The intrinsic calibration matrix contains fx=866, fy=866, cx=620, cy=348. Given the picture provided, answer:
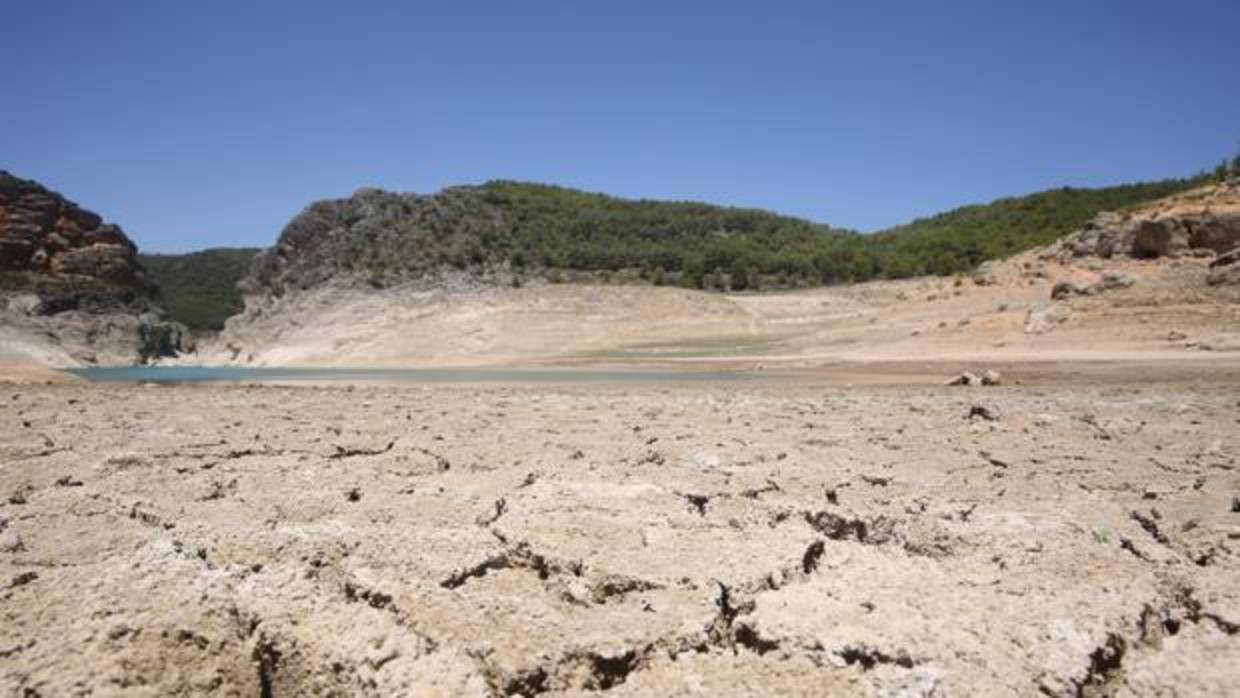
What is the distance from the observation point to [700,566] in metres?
2.79

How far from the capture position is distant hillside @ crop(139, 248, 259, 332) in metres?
77.0

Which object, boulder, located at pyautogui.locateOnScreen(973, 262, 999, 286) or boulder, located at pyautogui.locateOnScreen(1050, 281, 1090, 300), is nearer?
boulder, located at pyautogui.locateOnScreen(1050, 281, 1090, 300)

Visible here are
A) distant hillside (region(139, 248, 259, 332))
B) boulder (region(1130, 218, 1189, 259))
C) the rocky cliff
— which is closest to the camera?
boulder (region(1130, 218, 1189, 259))

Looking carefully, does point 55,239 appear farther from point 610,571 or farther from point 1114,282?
point 610,571

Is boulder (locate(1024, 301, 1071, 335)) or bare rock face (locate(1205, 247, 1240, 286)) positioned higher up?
bare rock face (locate(1205, 247, 1240, 286))

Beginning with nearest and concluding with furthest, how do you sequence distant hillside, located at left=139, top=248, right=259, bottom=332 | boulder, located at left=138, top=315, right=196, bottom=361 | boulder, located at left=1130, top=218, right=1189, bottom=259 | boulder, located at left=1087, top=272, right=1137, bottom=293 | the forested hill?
boulder, located at left=1087, top=272, right=1137, bottom=293
boulder, located at left=1130, top=218, right=1189, bottom=259
the forested hill
boulder, located at left=138, top=315, right=196, bottom=361
distant hillside, located at left=139, top=248, right=259, bottom=332

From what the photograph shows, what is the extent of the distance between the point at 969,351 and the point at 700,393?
11790mm

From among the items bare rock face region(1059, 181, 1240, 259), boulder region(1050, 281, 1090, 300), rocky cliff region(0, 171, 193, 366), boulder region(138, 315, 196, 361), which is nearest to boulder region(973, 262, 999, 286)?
bare rock face region(1059, 181, 1240, 259)

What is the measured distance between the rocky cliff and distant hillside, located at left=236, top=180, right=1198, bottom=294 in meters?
16.9

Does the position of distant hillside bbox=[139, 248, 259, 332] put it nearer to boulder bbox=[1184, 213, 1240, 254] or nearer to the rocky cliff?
the rocky cliff

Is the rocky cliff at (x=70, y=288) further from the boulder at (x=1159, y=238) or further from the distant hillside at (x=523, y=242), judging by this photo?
the boulder at (x=1159, y=238)

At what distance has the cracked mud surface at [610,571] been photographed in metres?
2.18

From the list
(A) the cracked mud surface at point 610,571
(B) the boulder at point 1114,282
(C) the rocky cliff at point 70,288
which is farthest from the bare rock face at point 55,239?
(A) the cracked mud surface at point 610,571

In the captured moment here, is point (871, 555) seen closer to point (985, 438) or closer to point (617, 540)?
point (617, 540)
